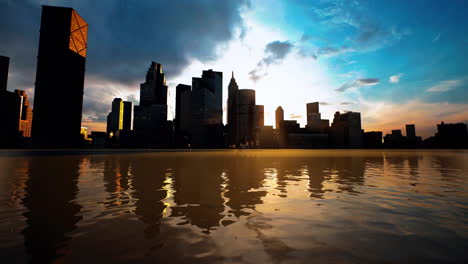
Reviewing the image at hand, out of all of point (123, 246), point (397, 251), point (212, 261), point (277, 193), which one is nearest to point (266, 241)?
point (212, 261)

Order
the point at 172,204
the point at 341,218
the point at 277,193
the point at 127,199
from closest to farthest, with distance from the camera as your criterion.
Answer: the point at 341,218 < the point at 172,204 < the point at 127,199 < the point at 277,193

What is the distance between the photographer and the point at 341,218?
31.7 ft

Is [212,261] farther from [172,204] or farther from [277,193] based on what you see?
[277,193]

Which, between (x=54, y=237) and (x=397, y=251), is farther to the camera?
(x=54, y=237)

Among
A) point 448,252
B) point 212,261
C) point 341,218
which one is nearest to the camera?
point 212,261

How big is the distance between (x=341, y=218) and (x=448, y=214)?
5.01m

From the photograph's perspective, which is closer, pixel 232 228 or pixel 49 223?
pixel 232 228

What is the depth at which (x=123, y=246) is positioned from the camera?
667 centimetres

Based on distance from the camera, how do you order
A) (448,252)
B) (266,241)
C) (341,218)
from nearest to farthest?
1. (448,252)
2. (266,241)
3. (341,218)

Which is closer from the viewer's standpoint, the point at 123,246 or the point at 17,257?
the point at 17,257

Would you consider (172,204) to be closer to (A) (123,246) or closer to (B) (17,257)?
(A) (123,246)

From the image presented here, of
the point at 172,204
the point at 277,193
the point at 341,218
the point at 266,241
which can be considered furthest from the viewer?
the point at 277,193

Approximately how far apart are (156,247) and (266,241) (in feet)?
10.7

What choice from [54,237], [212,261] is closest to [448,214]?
[212,261]
